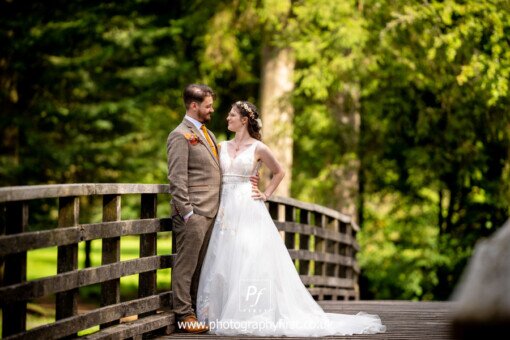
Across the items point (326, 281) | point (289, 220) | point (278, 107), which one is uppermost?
point (278, 107)

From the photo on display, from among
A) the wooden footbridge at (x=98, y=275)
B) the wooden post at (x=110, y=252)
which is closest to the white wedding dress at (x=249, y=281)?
the wooden footbridge at (x=98, y=275)

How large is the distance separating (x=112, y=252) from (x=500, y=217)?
12340 millimetres

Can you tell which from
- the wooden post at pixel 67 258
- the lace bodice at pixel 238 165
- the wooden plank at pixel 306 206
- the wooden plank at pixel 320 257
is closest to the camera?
the wooden post at pixel 67 258

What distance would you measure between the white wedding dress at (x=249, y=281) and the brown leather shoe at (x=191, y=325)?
7 cm

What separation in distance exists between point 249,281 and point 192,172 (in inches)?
36.4

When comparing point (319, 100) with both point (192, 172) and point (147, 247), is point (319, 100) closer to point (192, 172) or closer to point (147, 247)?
point (192, 172)

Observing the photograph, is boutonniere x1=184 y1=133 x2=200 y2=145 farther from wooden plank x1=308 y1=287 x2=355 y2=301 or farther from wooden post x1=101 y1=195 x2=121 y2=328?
wooden plank x1=308 y1=287 x2=355 y2=301

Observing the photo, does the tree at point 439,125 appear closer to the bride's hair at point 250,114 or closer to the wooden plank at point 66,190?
the bride's hair at point 250,114

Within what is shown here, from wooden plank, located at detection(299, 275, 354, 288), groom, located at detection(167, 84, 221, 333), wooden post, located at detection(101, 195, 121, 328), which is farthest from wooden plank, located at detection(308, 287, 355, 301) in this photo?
wooden post, located at detection(101, 195, 121, 328)

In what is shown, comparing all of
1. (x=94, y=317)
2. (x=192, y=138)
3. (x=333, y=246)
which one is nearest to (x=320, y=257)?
(x=333, y=246)

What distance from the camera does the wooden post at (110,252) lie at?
6.45 meters

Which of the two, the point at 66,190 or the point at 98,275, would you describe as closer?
the point at 66,190

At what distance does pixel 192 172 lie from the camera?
7137mm

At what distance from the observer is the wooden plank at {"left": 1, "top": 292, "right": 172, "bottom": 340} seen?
5344 mm
